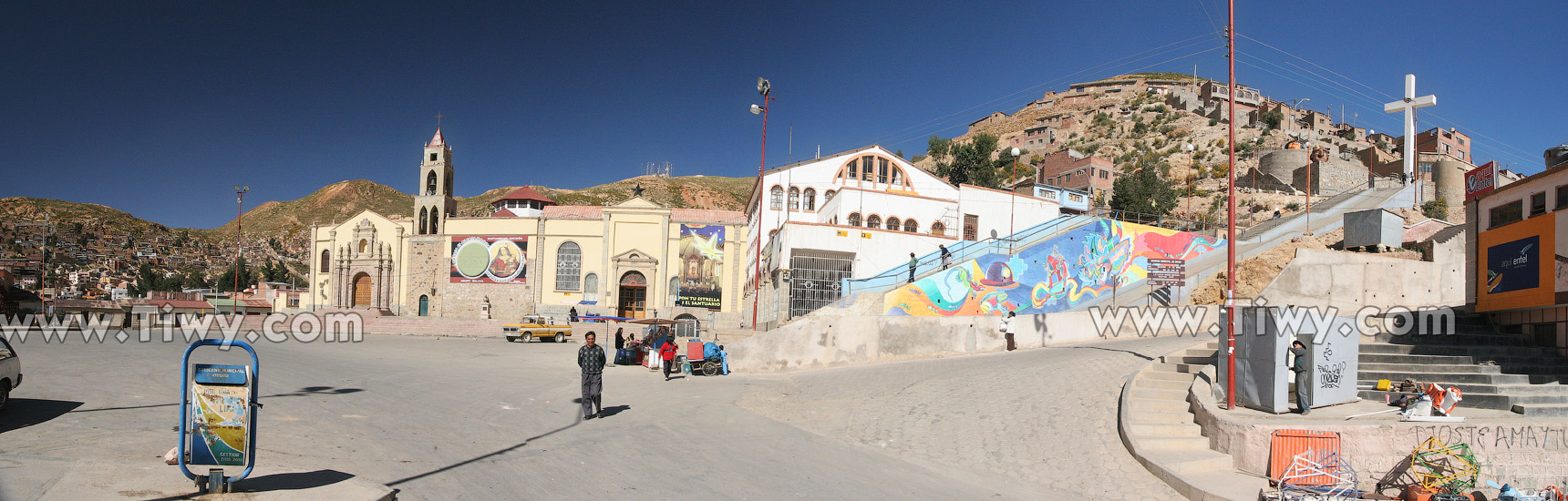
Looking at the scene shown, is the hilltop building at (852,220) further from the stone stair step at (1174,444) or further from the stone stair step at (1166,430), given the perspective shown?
the stone stair step at (1174,444)

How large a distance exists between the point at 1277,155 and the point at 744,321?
196 ft

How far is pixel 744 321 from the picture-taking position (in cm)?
4512

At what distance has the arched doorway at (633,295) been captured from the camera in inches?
2004

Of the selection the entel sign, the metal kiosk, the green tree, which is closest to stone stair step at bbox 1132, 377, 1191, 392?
the entel sign

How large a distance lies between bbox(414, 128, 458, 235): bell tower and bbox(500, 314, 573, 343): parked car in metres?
23.0

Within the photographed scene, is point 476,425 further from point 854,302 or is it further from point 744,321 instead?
point 744,321

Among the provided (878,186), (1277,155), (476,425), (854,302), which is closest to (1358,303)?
(854,302)

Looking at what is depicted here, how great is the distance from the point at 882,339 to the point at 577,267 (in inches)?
1350

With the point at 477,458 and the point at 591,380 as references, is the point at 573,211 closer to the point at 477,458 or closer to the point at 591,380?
the point at 591,380

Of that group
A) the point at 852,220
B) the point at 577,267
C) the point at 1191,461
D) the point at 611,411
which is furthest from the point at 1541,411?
the point at 577,267

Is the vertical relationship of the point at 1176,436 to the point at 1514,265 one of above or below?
below

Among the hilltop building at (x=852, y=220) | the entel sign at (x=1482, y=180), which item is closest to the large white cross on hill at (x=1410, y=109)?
the hilltop building at (x=852, y=220)

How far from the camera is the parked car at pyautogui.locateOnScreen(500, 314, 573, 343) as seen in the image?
111 ft

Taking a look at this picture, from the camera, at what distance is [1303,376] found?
36.4 feet
